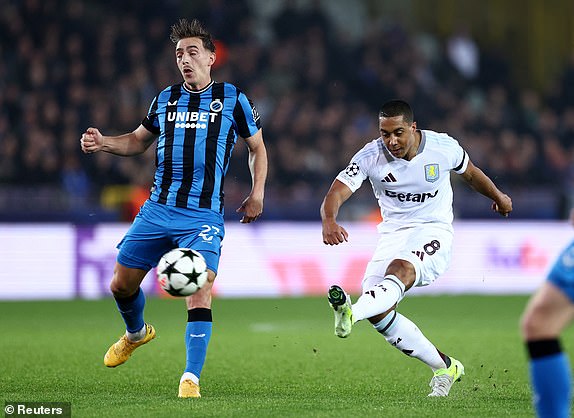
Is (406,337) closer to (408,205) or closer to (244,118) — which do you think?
(408,205)

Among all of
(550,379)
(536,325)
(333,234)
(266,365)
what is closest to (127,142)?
(333,234)

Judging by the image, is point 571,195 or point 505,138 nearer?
point 571,195

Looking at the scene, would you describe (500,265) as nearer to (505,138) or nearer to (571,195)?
(571,195)

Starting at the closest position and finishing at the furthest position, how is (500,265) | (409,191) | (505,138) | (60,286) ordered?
1. (409,191)
2. (60,286)
3. (500,265)
4. (505,138)

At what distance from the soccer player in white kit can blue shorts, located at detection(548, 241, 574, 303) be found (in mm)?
2215

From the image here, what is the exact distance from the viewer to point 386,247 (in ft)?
23.1

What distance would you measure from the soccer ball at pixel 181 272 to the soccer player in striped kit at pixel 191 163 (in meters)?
0.24

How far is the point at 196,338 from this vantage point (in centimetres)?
654

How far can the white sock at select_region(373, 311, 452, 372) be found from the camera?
6.85m

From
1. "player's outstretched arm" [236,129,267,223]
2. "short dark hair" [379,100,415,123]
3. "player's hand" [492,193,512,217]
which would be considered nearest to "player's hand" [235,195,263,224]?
"player's outstretched arm" [236,129,267,223]

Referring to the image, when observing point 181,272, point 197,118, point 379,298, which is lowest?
point 379,298

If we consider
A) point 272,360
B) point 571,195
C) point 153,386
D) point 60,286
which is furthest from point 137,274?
point 571,195

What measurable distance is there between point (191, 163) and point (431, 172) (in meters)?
1.50

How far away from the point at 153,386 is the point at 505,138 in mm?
13247
